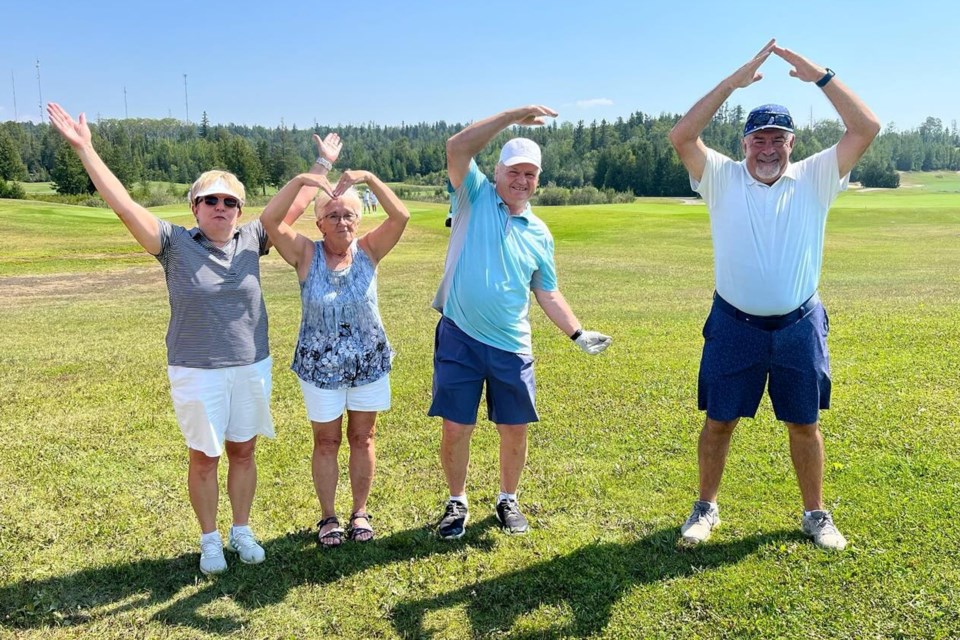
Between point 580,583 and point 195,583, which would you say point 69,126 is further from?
point 580,583

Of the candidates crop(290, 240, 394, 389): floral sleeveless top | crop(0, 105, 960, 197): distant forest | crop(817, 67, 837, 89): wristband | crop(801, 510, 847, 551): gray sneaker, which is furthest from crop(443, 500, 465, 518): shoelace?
crop(0, 105, 960, 197): distant forest

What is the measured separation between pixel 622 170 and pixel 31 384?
101 m

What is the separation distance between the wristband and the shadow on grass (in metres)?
3.03

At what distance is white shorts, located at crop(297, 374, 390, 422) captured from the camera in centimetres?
379

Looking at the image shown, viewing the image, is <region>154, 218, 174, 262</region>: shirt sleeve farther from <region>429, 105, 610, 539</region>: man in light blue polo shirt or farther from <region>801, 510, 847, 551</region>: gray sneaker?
<region>801, 510, 847, 551</region>: gray sneaker

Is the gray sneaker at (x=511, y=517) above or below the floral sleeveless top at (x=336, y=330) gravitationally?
below

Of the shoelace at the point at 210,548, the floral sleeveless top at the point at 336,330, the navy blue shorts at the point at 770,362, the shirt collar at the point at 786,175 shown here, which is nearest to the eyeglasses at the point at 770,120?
the shirt collar at the point at 786,175

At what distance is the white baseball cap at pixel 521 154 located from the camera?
150 inches

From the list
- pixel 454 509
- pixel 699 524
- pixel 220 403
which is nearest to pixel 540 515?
pixel 454 509

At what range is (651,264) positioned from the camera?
21.1 m

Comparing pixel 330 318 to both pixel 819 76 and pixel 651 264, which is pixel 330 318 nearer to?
pixel 819 76

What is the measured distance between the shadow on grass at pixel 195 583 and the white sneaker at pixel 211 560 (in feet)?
0.14

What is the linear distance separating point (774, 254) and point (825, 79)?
93cm

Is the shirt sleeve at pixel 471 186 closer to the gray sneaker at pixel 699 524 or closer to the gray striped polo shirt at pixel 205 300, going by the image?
the gray striped polo shirt at pixel 205 300
